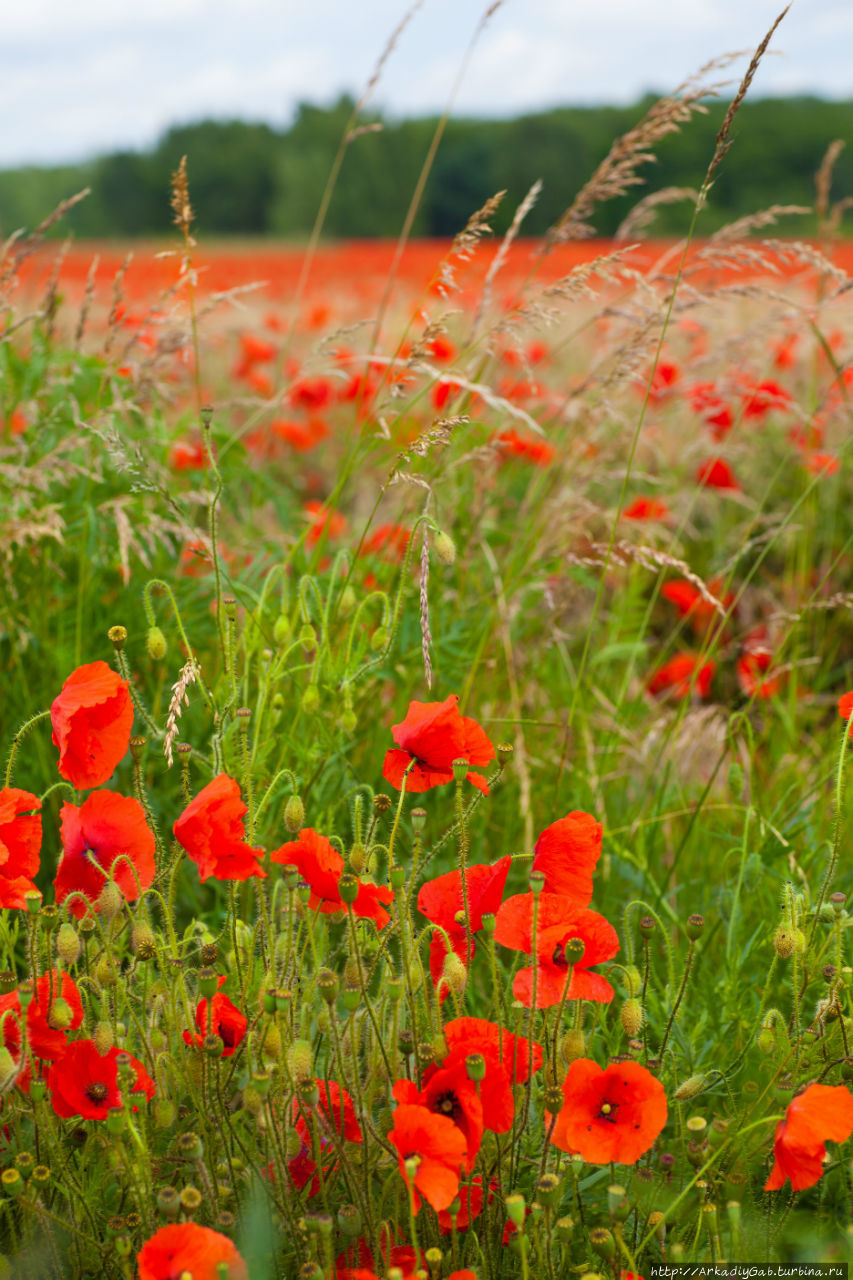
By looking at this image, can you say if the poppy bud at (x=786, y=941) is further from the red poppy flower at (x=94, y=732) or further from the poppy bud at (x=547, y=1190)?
the red poppy flower at (x=94, y=732)

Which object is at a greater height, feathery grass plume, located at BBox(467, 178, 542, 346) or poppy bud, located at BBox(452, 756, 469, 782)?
feathery grass plume, located at BBox(467, 178, 542, 346)

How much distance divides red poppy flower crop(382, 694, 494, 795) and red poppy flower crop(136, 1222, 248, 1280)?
422 millimetres

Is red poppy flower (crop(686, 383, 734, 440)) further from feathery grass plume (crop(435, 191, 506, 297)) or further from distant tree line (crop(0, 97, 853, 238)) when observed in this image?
distant tree line (crop(0, 97, 853, 238))

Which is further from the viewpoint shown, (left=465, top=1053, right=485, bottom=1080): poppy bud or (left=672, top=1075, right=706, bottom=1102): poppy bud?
(left=672, top=1075, right=706, bottom=1102): poppy bud

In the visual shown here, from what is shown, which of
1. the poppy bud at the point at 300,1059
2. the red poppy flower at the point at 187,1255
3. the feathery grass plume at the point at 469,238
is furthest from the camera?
the feathery grass plume at the point at 469,238

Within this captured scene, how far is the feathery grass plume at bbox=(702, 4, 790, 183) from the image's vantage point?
1.26 metres

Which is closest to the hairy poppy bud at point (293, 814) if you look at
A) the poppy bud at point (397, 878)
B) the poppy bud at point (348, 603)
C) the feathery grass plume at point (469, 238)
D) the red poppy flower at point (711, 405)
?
the poppy bud at point (397, 878)

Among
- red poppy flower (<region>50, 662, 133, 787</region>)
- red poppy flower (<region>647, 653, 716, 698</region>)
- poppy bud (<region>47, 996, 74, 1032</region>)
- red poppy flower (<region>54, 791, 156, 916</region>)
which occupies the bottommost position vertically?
red poppy flower (<region>647, 653, 716, 698</region>)

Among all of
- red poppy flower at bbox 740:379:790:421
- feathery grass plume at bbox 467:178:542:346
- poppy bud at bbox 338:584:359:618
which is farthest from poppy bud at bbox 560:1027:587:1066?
red poppy flower at bbox 740:379:790:421

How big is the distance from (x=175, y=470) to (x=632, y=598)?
1149mm

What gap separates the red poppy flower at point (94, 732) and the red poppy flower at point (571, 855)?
407mm

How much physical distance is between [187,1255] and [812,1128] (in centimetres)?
47

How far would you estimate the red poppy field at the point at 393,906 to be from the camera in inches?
35.3

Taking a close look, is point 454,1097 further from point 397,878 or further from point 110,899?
point 110,899
